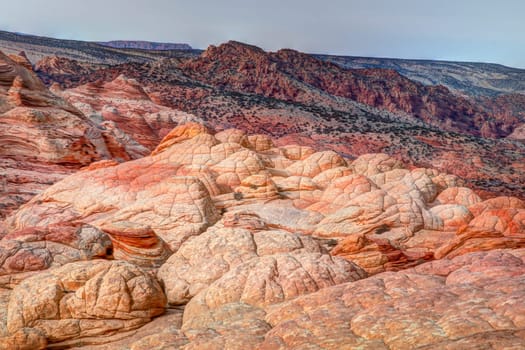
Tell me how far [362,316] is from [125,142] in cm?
3614

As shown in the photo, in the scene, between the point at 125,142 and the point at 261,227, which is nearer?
the point at 261,227

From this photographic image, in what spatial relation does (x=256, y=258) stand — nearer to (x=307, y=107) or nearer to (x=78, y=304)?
(x=78, y=304)

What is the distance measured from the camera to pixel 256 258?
14094mm

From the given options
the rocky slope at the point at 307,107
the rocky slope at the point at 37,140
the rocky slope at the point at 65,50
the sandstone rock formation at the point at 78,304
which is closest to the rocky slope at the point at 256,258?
the sandstone rock formation at the point at 78,304

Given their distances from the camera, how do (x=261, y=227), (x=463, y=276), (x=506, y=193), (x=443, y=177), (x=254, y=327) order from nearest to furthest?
(x=254, y=327)
(x=463, y=276)
(x=261, y=227)
(x=443, y=177)
(x=506, y=193)

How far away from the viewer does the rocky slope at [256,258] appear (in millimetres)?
8867

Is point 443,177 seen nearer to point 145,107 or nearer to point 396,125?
point 145,107

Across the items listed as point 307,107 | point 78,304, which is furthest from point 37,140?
point 307,107

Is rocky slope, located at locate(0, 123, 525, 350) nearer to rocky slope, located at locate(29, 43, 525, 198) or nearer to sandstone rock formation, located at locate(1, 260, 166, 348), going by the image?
sandstone rock formation, located at locate(1, 260, 166, 348)

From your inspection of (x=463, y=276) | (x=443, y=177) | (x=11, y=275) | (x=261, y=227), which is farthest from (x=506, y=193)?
(x=11, y=275)

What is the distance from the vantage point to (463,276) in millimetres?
12070

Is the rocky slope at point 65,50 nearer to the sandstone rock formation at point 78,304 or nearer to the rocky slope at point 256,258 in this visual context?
the rocky slope at point 256,258

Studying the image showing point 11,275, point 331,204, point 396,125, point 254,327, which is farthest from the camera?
point 396,125

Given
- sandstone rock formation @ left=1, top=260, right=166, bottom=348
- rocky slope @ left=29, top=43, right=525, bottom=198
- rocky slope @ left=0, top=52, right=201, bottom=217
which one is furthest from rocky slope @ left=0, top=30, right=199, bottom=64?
sandstone rock formation @ left=1, top=260, right=166, bottom=348
